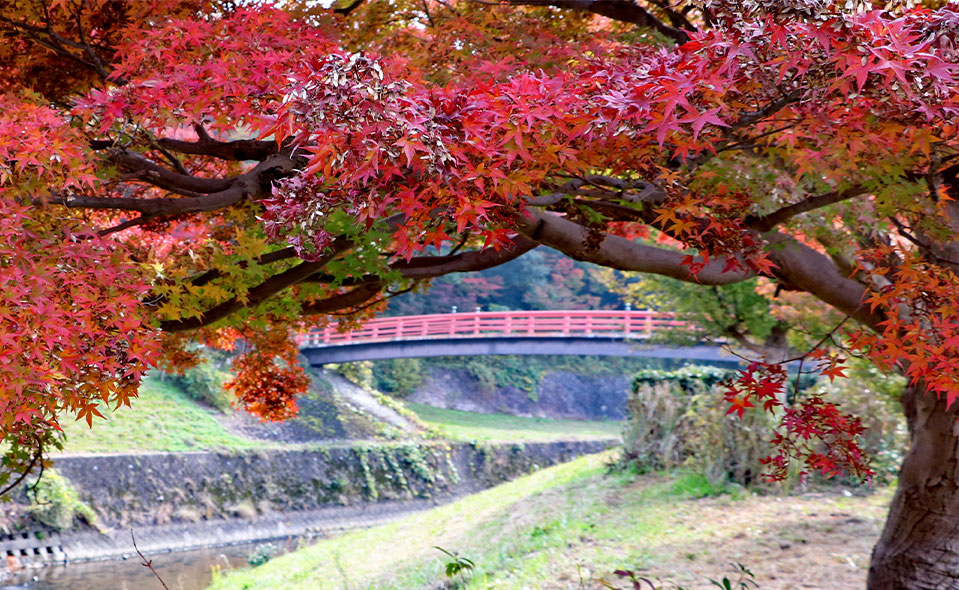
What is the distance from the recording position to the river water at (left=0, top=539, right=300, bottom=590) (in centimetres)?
923

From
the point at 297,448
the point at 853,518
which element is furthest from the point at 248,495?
the point at 853,518

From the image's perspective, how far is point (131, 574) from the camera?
9.86 metres

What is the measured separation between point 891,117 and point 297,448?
14.0m

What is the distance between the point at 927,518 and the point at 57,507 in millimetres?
10610

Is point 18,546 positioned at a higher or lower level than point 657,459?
lower

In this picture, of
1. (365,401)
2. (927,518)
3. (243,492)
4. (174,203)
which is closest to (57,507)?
(243,492)

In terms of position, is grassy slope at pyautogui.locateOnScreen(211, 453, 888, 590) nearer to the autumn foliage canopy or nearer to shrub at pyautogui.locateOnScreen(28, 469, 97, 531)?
the autumn foliage canopy

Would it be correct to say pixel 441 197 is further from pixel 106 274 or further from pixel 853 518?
pixel 853 518

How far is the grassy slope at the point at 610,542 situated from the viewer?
19.0ft

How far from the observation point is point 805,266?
440 centimetres

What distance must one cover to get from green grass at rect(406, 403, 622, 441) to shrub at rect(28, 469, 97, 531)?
875cm

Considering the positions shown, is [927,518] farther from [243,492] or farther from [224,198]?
[243,492]

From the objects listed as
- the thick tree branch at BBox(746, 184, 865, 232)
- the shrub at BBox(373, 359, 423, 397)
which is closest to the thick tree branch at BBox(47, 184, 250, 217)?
the thick tree branch at BBox(746, 184, 865, 232)

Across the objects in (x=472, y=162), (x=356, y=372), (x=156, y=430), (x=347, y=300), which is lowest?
(x=356, y=372)
